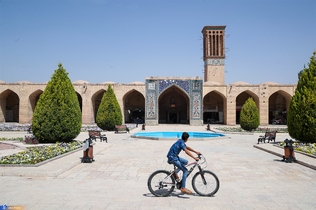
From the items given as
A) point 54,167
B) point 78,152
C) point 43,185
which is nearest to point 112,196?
point 43,185

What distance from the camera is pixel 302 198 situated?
4500 mm

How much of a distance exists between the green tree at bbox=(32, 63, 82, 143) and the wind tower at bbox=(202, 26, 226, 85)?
94.2ft

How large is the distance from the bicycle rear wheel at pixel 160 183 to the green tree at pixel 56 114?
6845 millimetres

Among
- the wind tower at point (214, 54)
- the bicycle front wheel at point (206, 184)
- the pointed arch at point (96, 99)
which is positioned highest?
the wind tower at point (214, 54)

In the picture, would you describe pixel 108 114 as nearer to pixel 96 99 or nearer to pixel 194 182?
pixel 96 99

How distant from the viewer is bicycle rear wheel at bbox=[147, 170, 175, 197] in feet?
14.9

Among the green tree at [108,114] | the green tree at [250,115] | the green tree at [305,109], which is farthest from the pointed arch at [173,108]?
the green tree at [305,109]

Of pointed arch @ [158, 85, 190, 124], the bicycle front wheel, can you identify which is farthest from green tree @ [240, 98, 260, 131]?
pointed arch @ [158, 85, 190, 124]

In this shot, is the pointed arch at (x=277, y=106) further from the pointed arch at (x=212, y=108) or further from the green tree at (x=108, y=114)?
the green tree at (x=108, y=114)

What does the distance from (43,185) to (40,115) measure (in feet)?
19.5

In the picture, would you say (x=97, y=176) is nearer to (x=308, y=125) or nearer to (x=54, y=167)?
(x=54, y=167)

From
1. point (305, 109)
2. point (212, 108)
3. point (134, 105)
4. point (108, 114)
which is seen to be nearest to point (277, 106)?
point (212, 108)

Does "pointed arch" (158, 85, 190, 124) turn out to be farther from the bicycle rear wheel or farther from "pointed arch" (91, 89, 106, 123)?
the bicycle rear wheel

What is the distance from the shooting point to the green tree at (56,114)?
1052 cm
